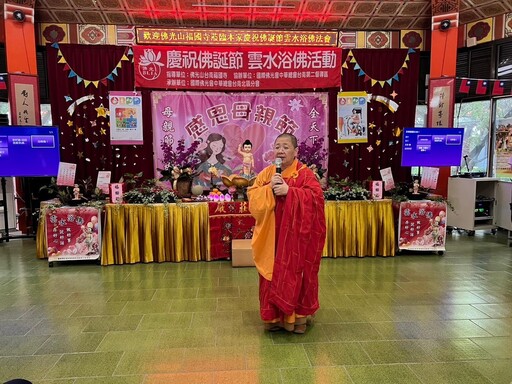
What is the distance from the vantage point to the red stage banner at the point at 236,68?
206 inches

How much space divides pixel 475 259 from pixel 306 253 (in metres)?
3.15

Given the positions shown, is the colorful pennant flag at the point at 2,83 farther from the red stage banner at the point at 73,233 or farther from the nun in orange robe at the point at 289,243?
the nun in orange robe at the point at 289,243

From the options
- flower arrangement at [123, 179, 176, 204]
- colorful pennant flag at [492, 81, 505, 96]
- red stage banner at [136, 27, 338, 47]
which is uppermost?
red stage banner at [136, 27, 338, 47]

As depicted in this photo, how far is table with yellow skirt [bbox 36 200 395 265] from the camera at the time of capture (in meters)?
4.50

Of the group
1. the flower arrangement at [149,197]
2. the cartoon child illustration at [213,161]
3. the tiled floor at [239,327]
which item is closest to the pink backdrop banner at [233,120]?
the cartoon child illustration at [213,161]

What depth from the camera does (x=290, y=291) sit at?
2602mm

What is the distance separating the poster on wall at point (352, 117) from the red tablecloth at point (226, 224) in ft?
6.50

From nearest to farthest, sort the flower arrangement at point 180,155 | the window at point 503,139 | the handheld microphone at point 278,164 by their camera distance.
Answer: the handheld microphone at point 278,164
the flower arrangement at point 180,155
the window at point 503,139

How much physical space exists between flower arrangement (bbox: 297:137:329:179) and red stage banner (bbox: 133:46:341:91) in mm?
812

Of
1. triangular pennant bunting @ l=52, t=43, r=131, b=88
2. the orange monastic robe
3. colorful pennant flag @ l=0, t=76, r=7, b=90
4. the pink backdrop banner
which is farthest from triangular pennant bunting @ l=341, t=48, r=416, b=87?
colorful pennant flag @ l=0, t=76, r=7, b=90

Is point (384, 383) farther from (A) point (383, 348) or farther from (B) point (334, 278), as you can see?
(B) point (334, 278)

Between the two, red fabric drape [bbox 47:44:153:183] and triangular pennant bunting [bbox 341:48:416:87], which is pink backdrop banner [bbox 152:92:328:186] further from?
triangular pennant bunting [bbox 341:48:416:87]

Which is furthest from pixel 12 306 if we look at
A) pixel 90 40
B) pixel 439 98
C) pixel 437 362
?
pixel 439 98

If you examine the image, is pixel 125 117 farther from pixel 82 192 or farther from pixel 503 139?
pixel 503 139
